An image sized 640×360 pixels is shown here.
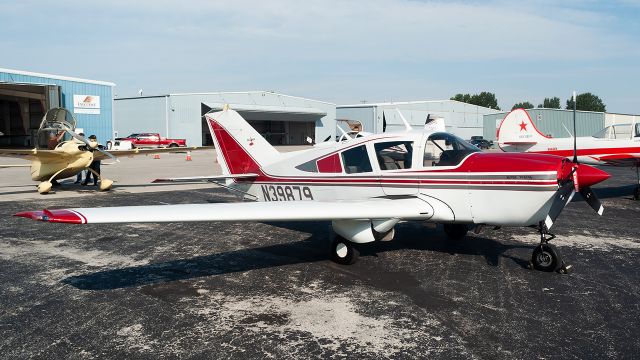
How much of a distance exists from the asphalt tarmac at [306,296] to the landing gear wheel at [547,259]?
129 millimetres

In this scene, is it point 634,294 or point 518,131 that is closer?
point 634,294

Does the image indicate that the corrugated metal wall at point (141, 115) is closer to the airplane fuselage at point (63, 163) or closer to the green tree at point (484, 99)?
the airplane fuselage at point (63, 163)

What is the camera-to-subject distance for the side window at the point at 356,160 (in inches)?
312

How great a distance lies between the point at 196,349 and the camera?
177 inches

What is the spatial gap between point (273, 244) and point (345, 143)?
229 cm

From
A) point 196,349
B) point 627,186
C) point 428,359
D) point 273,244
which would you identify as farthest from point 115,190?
point 627,186

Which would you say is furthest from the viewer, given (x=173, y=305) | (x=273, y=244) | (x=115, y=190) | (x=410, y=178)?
(x=115, y=190)

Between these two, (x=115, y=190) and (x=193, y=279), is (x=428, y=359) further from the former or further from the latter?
(x=115, y=190)

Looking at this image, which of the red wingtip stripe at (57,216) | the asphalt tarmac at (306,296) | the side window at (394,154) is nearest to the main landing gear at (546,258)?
the asphalt tarmac at (306,296)

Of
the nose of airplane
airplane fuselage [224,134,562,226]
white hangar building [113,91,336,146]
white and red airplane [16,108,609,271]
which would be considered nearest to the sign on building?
white hangar building [113,91,336,146]

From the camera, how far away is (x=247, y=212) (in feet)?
20.1

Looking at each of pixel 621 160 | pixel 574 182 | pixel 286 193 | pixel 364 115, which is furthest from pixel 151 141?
pixel 574 182

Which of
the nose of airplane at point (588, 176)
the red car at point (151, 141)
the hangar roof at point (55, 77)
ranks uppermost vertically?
Answer: the hangar roof at point (55, 77)

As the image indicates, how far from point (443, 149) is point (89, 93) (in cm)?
3736
